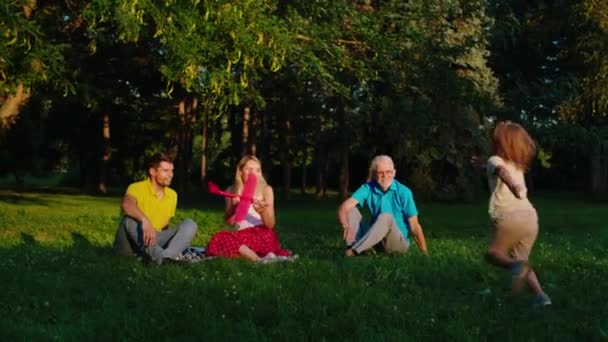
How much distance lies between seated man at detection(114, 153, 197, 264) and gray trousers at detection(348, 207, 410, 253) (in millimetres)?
2029

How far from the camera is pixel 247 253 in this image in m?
9.86

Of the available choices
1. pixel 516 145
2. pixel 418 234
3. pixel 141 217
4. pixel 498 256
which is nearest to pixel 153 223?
pixel 141 217

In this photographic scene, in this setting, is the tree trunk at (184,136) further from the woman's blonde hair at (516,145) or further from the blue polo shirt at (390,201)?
the woman's blonde hair at (516,145)

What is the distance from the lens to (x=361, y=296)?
6.64 meters

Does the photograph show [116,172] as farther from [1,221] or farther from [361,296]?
[361,296]

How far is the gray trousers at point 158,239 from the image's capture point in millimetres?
9734

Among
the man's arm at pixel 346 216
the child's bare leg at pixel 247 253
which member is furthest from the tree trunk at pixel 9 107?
the man's arm at pixel 346 216

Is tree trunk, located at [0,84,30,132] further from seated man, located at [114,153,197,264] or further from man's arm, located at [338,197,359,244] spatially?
man's arm, located at [338,197,359,244]

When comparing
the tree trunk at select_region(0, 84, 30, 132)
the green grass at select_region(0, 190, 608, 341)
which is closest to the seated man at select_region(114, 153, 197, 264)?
the green grass at select_region(0, 190, 608, 341)

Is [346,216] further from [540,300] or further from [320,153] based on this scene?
[320,153]

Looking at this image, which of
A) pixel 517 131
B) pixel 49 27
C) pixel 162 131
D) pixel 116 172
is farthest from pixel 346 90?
pixel 116 172

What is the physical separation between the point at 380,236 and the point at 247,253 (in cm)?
168

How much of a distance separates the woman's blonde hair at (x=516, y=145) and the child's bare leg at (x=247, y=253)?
3653mm

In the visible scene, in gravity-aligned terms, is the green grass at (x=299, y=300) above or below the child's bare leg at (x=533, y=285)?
below
